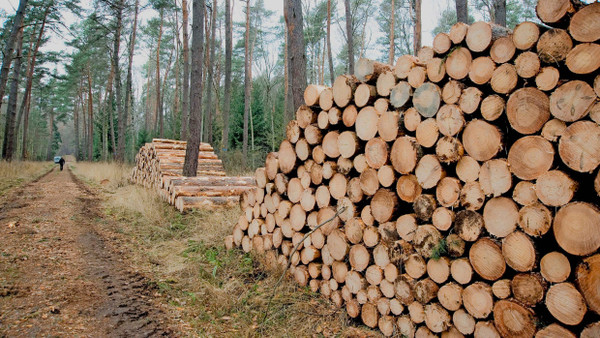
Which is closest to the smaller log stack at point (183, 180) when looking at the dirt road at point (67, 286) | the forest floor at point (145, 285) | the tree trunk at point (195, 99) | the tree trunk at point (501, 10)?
the tree trunk at point (195, 99)

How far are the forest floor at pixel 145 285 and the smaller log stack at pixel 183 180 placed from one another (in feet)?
1.76

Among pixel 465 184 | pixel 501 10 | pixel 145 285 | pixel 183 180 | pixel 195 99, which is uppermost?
pixel 501 10

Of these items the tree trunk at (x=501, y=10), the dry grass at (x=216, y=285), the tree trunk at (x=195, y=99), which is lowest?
the dry grass at (x=216, y=285)

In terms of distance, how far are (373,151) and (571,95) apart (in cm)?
138

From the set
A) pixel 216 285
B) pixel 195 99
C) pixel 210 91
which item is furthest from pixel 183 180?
pixel 210 91

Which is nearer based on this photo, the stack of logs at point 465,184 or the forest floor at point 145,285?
the stack of logs at point 465,184

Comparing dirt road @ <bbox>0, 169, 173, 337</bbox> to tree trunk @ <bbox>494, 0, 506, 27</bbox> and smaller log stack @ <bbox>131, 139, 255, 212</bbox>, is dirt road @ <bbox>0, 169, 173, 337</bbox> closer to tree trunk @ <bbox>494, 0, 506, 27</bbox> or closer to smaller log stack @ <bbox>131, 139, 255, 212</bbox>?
smaller log stack @ <bbox>131, 139, 255, 212</bbox>

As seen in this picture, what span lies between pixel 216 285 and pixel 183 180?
3.89 metres

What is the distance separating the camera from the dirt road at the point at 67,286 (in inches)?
111

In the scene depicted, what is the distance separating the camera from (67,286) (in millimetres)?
3557

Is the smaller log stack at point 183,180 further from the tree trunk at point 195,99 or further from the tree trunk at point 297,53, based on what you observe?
the tree trunk at point 297,53

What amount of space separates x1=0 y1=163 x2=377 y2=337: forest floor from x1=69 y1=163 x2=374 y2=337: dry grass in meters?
0.01

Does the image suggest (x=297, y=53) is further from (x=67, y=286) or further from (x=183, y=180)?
(x=67, y=286)

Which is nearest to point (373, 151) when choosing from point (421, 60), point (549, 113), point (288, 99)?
point (421, 60)
